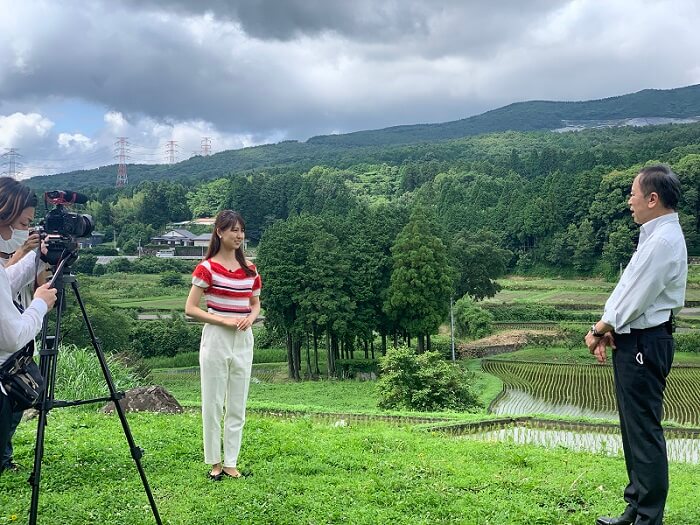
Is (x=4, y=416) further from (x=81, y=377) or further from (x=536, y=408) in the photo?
(x=536, y=408)

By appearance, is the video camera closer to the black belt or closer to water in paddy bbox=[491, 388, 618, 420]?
the black belt

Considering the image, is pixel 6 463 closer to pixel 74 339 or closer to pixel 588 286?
pixel 74 339

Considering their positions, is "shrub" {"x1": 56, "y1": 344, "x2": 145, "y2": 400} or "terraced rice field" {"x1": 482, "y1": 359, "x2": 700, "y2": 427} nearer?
"shrub" {"x1": 56, "y1": 344, "x2": 145, "y2": 400}

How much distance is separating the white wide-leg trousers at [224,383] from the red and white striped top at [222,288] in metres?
0.15

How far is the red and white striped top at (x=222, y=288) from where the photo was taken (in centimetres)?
476

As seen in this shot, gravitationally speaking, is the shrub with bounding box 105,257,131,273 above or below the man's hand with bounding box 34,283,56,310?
below

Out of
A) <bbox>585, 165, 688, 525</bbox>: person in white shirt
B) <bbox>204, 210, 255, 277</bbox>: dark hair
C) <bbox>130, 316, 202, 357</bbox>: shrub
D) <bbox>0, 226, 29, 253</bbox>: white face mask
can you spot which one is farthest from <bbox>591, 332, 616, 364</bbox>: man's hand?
<bbox>130, 316, 202, 357</bbox>: shrub

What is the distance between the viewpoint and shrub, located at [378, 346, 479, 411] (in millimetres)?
18344

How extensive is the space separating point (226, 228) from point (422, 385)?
14739 millimetres

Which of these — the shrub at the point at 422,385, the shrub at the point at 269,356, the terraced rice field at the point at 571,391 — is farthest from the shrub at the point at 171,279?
the shrub at the point at 422,385

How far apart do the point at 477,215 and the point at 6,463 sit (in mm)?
76954

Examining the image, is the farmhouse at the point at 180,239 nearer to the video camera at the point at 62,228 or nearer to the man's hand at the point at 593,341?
the video camera at the point at 62,228

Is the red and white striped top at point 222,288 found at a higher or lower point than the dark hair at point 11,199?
lower

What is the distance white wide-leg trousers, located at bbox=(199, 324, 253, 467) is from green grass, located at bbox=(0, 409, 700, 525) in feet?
0.91
